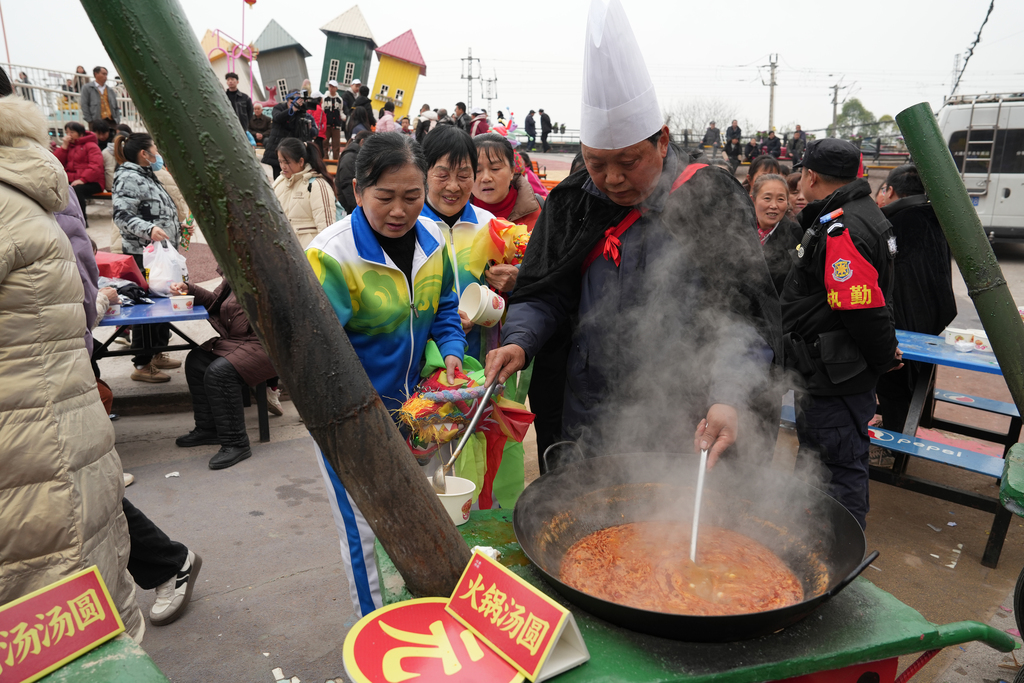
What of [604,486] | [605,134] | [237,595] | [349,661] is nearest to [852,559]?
[604,486]

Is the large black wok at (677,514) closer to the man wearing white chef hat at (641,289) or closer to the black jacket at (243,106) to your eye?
the man wearing white chef hat at (641,289)

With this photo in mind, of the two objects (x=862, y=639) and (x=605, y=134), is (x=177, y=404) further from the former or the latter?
(x=862, y=639)

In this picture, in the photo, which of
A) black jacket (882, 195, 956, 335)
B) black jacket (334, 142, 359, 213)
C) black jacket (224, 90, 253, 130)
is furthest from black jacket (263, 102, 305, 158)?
black jacket (882, 195, 956, 335)

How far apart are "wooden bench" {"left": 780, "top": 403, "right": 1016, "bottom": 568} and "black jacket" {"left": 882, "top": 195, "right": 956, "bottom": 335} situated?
3.91ft

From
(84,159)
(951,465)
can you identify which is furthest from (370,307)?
(84,159)

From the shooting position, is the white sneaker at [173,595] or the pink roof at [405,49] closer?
the white sneaker at [173,595]

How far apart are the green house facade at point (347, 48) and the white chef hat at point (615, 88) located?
3791cm

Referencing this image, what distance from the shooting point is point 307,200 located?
611cm

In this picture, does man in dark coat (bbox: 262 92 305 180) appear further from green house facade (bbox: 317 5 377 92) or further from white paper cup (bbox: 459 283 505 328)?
green house facade (bbox: 317 5 377 92)

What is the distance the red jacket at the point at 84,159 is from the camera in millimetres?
10711

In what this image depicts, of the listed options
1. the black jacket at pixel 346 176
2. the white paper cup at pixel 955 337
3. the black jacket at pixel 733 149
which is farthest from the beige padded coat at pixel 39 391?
the black jacket at pixel 733 149

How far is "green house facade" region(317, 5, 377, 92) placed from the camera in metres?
34.9

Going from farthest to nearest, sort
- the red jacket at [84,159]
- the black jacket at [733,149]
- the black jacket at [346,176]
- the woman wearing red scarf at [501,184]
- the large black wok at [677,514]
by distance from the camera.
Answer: the black jacket at [733,149]
the red jacket at [84,159]
the black jacket at [346,176]
the woman wearing red scarf at [501,184]
the large black wok at [677,514]

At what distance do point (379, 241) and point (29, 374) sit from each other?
4.15 feet
